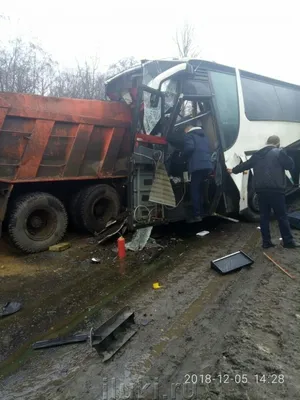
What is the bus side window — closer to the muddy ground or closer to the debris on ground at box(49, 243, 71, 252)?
the muddy ground

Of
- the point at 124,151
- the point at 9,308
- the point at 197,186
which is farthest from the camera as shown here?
the point at 124,151

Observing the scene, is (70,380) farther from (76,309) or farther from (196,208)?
(196,208)

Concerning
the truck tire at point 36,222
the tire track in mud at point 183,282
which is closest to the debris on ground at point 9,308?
the tire track in mud at point 183,282

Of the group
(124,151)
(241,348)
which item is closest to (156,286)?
(241,348)

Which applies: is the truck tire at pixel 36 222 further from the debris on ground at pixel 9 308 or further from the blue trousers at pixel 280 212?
the blue trousers at pixel 280 212

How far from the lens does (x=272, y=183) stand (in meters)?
4.43

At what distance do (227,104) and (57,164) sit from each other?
315 cm

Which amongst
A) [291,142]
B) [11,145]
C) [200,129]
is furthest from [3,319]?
[291,142]

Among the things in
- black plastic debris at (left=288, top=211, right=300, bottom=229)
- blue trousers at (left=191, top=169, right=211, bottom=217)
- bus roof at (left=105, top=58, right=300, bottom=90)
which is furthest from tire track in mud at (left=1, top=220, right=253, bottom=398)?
bus roof at (left=105, top=58, right=300, bottom=90)

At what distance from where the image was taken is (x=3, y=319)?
3035 mm

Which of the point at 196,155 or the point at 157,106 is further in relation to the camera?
the point at 196,155

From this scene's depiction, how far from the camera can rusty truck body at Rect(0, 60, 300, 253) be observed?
4.67m

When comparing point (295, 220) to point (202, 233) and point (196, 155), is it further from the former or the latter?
point (196, 155)

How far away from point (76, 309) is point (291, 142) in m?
6.17
